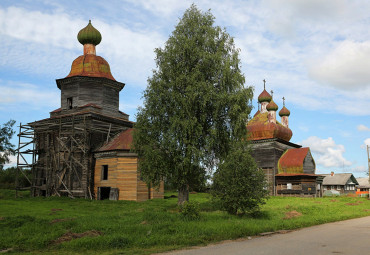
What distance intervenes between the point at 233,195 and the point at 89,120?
20327mm

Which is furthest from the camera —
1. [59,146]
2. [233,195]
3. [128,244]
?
[59,146]

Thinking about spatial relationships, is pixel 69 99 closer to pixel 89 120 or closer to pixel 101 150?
pixel 89 120

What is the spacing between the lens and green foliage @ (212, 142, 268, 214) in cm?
1734

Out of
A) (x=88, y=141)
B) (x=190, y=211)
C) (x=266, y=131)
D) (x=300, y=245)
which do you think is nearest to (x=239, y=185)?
(x=190, y=211)

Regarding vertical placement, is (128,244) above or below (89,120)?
below

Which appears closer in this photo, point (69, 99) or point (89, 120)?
point (89, 120)

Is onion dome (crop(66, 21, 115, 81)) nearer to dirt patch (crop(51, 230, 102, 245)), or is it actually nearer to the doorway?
the doorway

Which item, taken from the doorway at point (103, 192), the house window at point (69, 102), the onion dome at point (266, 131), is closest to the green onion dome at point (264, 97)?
the onion dome at point (266, 131)

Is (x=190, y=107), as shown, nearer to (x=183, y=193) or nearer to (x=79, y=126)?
(x=183, y=193)

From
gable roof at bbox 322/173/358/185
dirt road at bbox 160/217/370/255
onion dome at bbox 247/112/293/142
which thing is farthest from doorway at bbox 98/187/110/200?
gable roof at bbox 322/173/358/185

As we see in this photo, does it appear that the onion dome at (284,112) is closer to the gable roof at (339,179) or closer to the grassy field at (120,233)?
the gable roof at (339,179)

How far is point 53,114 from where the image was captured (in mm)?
38312

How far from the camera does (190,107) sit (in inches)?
812

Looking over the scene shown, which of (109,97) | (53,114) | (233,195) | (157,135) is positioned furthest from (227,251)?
(53,114)
